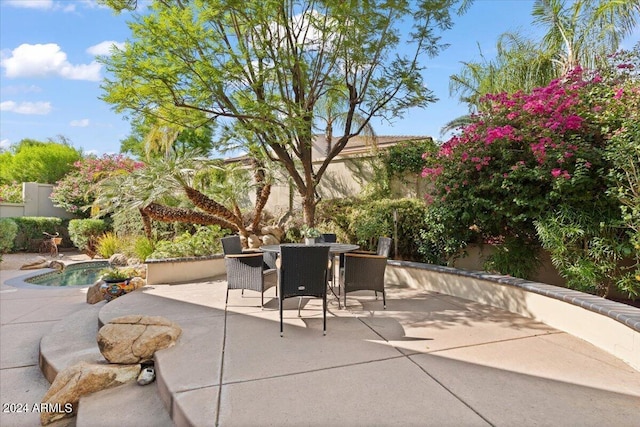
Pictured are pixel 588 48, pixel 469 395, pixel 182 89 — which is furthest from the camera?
pixel 588 48

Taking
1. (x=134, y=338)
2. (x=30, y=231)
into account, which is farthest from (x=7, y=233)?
(x=134, y=338)

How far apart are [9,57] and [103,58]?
7696 millimetres

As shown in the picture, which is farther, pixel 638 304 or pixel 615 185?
pixel 638 304

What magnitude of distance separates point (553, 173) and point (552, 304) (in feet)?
5.48

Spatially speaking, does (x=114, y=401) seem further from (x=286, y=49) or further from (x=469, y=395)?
(x=286, y=49)

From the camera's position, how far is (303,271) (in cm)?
387

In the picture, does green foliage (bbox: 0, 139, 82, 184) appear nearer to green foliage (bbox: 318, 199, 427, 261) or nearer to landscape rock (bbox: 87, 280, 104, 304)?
landscape rock (bbox: 87, 280, 104, 304)

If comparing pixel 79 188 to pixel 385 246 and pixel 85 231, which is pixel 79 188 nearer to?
pixel 85 231

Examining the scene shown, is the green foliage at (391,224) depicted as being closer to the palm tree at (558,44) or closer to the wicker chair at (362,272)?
the wicker chair at (362,272)

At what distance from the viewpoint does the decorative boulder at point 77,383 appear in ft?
9.12

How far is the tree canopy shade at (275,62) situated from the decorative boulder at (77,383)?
14.8 ft

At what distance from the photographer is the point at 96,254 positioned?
39.7 ft

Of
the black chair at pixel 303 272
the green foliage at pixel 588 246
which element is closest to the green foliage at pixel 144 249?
the black chair at pixel 303 272

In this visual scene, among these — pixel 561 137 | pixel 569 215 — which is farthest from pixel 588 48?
pixel 569 215
